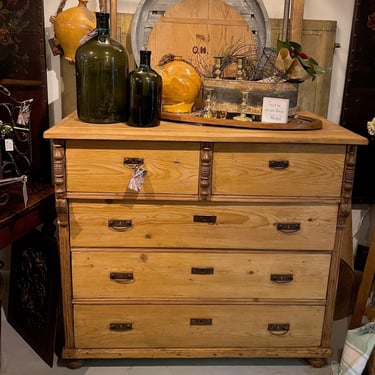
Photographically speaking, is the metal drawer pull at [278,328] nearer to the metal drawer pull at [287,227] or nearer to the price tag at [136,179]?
the metal drawer pull at [287,227]

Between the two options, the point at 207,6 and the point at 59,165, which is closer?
the point at 59,165

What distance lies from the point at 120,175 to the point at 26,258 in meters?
0.70

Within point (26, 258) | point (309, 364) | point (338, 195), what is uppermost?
point (338, 195)

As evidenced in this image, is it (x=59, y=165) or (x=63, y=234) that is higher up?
(x=59, y=165)

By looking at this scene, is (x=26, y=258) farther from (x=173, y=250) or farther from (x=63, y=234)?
(x=173, y=250)

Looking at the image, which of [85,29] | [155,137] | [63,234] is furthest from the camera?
[85,29]

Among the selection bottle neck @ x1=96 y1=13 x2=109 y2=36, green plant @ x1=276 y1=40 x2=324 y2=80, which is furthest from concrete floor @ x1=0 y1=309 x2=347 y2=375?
bottle neck @ x1=96 y1=13 x2=109 y2=36

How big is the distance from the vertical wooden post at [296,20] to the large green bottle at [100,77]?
0.77 meters

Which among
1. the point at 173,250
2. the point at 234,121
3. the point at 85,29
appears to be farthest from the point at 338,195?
the point at 85,29

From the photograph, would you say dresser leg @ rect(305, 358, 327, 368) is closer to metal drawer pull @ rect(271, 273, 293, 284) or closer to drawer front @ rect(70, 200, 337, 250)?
metal drawer pull @ rect(271, 273, 293, 284)

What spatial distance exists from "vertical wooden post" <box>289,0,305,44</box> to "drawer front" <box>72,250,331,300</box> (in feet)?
3.10

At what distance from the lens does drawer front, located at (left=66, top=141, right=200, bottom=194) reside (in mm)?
1525

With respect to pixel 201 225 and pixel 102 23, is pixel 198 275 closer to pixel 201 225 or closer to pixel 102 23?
pixel 201 225

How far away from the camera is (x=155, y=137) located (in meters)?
1.49
